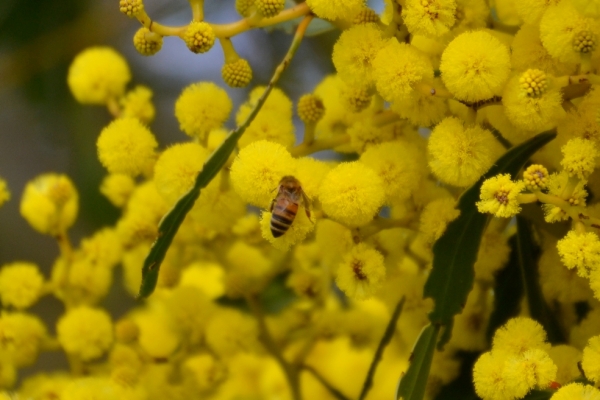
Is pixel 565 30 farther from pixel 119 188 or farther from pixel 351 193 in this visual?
pixel 119 188

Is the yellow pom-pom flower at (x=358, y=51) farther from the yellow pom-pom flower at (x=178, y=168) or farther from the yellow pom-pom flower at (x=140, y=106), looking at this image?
the yellow pom-pom flower at (x=140, y=106)

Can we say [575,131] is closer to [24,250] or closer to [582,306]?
[582,306]

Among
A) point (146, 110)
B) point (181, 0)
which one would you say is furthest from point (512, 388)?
point (181, 0)

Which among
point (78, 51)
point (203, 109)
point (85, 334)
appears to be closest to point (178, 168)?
point (203, 109)

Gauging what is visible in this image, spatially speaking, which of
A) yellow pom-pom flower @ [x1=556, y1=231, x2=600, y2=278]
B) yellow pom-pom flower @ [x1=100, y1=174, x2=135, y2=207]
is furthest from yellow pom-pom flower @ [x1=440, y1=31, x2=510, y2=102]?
yellow pom-pom flower @ [x1=100, y1=174, x2=135, y2=207]

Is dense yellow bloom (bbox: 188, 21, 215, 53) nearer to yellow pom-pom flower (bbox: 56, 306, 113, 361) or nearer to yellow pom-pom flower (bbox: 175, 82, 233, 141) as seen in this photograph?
yellow pom-pom flower (bbox: 175, 82, 233, 141)
